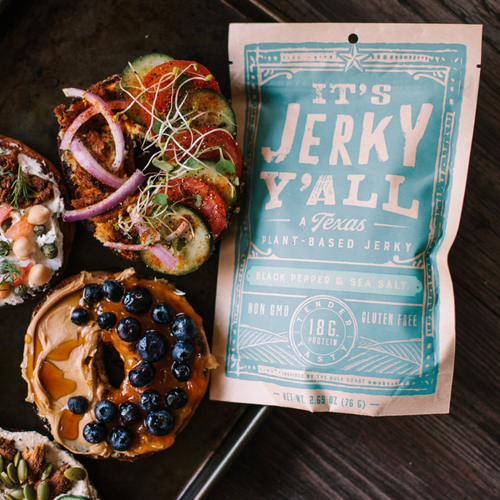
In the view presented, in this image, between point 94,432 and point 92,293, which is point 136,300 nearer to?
point 92,293

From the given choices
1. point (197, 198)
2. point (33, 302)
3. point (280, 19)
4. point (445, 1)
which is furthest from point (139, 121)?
point (445, 1)

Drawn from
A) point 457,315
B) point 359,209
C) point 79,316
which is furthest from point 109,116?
point 457,315

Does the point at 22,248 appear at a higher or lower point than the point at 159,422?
higher

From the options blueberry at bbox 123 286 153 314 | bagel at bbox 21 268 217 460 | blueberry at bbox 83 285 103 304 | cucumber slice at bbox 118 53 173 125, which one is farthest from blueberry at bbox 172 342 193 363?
cucumber slice at bbox 118 53 173 125

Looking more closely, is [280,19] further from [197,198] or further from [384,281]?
[384,281]

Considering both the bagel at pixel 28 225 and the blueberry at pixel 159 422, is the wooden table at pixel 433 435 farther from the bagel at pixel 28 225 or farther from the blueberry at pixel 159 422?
the bagel at pixel 28 225

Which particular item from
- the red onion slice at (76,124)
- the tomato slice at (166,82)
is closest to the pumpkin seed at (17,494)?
the red onion slice at (76,124)
